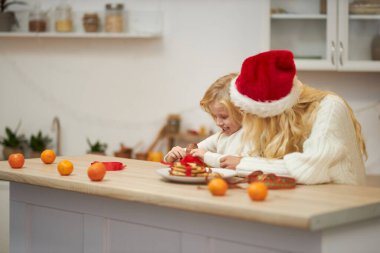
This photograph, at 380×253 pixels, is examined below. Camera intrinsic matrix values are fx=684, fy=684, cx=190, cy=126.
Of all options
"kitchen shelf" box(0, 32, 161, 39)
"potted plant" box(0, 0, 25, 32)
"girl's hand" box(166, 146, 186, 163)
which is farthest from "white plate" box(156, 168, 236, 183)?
"potted plant" box(0, 0, 25, 32)

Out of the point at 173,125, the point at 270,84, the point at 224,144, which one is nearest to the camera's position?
the point at 270,84

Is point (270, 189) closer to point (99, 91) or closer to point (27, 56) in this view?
point (99, 91)

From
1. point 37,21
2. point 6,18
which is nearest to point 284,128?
point 37,21

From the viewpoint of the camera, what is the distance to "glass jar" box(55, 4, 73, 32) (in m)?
4.89

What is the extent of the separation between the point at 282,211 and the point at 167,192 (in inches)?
17.9

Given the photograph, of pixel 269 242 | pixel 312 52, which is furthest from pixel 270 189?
pixel 312 52

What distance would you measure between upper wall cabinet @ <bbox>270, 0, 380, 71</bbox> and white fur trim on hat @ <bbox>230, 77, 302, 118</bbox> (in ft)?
5.99

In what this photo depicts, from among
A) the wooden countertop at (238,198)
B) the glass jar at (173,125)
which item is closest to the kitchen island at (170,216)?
the wooden countertop at (238,198)

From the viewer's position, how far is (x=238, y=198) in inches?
77.5

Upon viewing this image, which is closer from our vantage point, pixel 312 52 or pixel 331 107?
pixel 331 107

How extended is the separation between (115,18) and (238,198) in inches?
120

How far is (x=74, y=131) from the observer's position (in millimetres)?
5082

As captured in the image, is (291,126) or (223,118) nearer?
(291,126)

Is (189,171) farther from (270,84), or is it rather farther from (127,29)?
(127,29)
